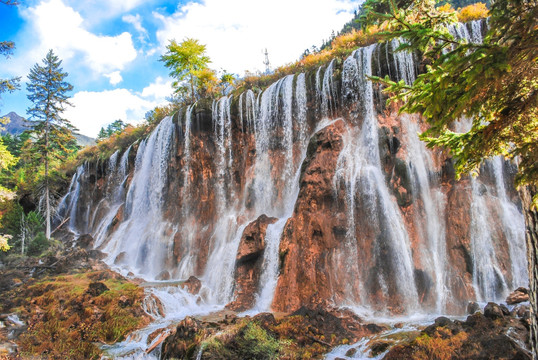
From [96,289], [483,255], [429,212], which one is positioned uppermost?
[429,212]

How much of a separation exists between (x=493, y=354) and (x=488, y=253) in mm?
6776

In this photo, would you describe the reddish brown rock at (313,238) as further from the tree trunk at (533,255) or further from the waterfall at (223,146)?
the tree trunk at (533,255)

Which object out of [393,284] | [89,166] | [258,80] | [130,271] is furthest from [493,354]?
[89,166]

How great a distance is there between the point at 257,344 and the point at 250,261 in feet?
21.9

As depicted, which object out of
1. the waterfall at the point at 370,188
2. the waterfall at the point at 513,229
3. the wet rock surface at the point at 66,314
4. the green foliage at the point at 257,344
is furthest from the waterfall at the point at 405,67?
the wet rock surface at the point at 66,314

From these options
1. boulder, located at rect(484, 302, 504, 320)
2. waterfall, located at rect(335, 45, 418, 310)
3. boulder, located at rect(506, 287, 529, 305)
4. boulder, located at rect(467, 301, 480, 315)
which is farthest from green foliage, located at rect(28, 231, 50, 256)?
boulder, located at rect(506, 287, 529, 305)

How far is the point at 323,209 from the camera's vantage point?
46.7 ft

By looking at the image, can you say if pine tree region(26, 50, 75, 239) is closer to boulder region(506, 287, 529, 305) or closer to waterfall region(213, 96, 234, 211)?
waterfall region(213, 96, 234, 211)

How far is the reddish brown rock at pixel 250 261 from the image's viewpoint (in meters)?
13.9

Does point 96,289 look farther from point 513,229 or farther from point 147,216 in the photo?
point 513,229

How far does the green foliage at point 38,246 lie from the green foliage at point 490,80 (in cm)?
2757

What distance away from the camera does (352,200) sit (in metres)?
14.1

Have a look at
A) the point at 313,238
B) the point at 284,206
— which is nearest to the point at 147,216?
the point at 284,206

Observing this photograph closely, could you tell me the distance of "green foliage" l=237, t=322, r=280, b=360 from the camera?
25.7ft
